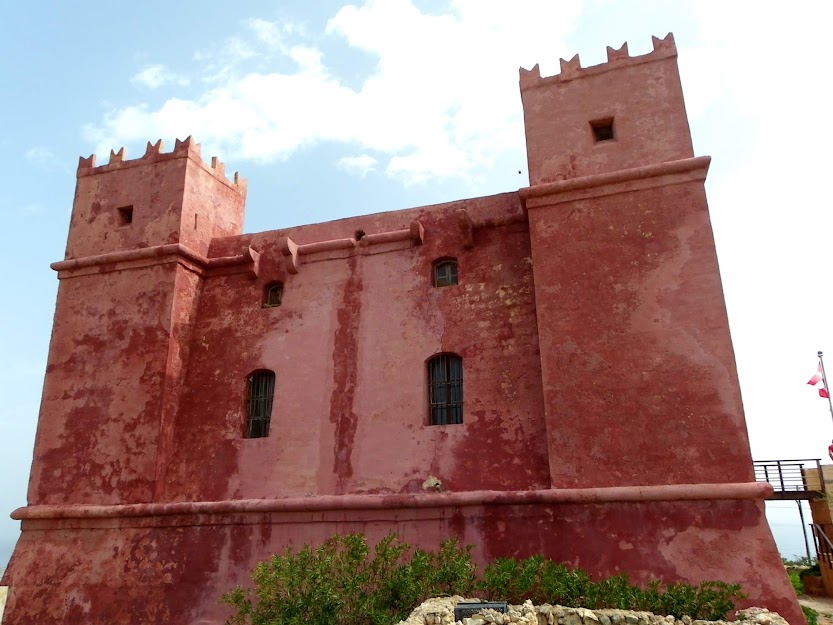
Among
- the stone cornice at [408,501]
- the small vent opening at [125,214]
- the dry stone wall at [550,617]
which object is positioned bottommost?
the dry stone wall at [550,617]

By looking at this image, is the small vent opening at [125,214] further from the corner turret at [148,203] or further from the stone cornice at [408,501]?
the stone cornice at [408,501]

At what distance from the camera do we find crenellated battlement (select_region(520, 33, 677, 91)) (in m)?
12.1

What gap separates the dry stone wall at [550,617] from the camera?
23.3 feet

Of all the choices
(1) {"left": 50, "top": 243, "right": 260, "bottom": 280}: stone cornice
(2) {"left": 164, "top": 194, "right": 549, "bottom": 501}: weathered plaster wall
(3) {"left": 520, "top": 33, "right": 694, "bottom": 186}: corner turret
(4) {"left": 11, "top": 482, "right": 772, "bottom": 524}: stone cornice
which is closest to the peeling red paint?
(2) {"left": 164, "top": 194, "right": 549, "bottom": 501}: weathered plaster wall

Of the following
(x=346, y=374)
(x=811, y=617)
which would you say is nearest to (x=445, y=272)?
(x=346, y=374)

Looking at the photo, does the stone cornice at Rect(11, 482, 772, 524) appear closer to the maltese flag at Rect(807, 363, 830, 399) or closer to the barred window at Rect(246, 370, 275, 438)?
the barred window at Rect(246, 370, 275, 438)

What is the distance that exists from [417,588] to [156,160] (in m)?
10.7

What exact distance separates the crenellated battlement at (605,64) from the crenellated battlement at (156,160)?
699 centimetres

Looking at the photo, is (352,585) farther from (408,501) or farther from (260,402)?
(260,402)

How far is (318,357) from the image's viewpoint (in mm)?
12820

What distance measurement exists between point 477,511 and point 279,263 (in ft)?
21.4

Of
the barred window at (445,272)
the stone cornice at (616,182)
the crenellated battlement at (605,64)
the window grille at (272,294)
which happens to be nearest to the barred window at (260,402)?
the window grille at (272,294)

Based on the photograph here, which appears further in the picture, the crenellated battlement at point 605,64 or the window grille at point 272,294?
the window grille at point 272,294

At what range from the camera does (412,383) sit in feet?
39.4
